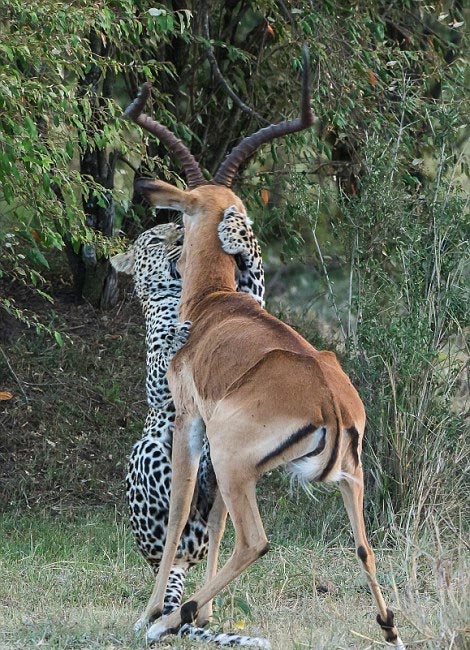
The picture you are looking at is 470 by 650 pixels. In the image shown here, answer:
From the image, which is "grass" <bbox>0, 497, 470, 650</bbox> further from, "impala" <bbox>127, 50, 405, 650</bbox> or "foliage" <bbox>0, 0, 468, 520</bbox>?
"foliage" <bbox>0, 0, 468, 520</bbox>

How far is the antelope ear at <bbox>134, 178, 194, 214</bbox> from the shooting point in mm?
6504

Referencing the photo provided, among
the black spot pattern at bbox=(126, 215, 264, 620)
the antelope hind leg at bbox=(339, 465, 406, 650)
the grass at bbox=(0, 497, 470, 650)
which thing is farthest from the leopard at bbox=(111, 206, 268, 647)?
the antelope hind leg at bbox=(339, 465, 406, 650)

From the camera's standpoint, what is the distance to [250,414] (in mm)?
5145

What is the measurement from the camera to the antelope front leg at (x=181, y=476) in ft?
19.4

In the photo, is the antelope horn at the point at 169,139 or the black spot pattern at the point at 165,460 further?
the antelope horn at the point at 169,139

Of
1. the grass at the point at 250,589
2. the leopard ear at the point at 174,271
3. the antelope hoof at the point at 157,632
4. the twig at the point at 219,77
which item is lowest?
the grass at the point at 250,589

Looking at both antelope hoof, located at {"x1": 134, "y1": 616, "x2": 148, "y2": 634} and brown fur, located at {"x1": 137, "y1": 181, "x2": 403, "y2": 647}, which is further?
antelope hoof, located at {"x1": 134, "y1": 616, "x2": 148, "y2": 634}

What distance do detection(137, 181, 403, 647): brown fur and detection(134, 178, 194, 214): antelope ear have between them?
0.75m

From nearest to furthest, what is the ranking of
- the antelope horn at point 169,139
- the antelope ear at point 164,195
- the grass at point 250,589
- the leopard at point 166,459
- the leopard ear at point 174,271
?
the grass at point 250,589
the leopard at point 166,459
the antelope ear at point 164,195
the antelope horn at point 169,139
the leopard ear at point 174,271

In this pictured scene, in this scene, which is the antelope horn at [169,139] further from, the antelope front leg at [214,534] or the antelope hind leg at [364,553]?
the antelope hind leg at [364,553]

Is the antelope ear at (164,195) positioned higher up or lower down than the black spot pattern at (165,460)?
higher up

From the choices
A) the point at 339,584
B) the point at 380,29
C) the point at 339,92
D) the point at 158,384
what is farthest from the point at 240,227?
the point at 380,29

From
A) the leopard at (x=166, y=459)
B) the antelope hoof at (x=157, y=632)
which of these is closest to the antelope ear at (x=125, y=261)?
the leopard at (x=166, y=459)

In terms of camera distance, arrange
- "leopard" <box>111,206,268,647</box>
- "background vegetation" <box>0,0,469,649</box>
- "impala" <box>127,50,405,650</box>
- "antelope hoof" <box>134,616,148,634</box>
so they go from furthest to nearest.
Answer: "background vegetation" <box>0,0,469,649</box> < "leopard" <box>111,206,268,647</box> < "antelope hoof" <box>134,616,148,634</box> < "impala" <box>127,50,405,650</box>
